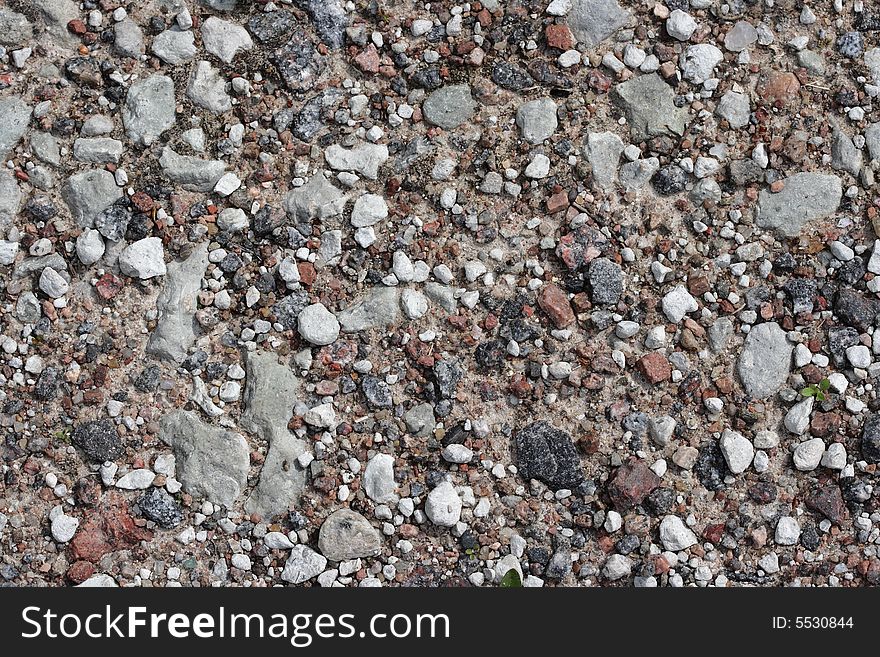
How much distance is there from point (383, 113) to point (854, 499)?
2.34 metres

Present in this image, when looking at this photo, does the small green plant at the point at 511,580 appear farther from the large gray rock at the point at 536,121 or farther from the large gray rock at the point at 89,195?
the large gray rock at the point at 89,195

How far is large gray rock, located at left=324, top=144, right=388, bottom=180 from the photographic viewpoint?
351 centimetres

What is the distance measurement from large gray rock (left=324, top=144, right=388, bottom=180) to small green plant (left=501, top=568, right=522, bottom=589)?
1.60 meters

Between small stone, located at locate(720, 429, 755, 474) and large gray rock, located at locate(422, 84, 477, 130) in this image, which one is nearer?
small stone, located at locate(720, 429, 755, 474)

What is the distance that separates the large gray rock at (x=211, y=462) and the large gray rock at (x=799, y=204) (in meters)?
2.20

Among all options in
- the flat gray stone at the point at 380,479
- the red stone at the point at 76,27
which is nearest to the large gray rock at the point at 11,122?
Result: the red stone at the point at 76,27

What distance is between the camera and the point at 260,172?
3.50 metres

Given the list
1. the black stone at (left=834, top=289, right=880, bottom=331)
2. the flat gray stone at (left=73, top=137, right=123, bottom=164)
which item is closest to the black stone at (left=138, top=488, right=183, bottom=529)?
the flat gray stone at (left=73, top=137, right=123, bottom=164)

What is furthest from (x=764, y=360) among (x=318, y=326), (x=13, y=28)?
(x=13, y=28)

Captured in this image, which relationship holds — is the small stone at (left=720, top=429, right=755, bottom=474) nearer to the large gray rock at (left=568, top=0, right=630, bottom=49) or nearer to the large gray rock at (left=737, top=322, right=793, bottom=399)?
the large gray rock at (left=737, top=322, right=793, bottom=399)

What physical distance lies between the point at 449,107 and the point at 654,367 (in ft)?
4.21

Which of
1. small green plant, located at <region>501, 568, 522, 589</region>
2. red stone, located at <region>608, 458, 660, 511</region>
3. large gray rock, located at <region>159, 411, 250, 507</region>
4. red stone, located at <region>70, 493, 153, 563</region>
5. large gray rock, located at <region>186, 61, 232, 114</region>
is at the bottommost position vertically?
red stone, located at <region>70, 493, 153, 563</region>

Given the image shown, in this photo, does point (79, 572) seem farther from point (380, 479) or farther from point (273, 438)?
point (380, 479)

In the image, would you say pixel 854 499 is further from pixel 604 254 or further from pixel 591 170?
pixel 591 170
